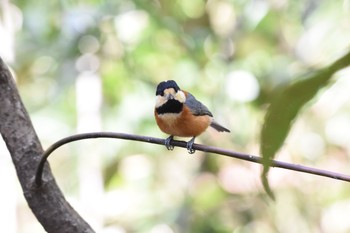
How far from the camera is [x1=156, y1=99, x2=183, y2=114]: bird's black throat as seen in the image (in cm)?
114

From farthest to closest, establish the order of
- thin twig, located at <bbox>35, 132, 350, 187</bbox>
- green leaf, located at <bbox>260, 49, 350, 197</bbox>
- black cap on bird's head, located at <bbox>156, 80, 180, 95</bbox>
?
black cap on bird's head, located at <bbox>156, 80, 180, 95</bbox>
thin twig, located at <bbox>35, 132, 350, 187</bbox>
green leaf, located at <bbox>260, 49, 350, 197</bbox>

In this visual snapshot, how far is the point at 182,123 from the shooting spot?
117 cm

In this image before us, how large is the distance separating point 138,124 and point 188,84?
206 millimetres

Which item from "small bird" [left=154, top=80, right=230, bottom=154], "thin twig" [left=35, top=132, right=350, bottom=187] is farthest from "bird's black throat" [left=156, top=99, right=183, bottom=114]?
"thin twig" [left=35, top=132, right=350, bottom=187]

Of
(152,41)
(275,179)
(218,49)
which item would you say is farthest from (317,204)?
(152,41)

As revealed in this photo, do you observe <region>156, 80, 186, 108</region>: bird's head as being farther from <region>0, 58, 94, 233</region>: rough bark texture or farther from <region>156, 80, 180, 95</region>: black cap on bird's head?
<region>0, 58, 94, 233</region>: rough bark texture

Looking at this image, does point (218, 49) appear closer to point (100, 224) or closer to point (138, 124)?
point (138, 124)

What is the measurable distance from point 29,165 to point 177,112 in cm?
38

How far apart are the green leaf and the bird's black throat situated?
0.91 m

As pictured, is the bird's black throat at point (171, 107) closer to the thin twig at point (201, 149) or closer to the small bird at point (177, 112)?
the small bird at point (177, 112)

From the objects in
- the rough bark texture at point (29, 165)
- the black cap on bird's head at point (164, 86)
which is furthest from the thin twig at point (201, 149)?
the black cap on bird's head at point (164, 86)

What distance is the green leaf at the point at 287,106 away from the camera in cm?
20

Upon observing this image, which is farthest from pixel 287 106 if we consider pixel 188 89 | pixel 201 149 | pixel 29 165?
pixel 188 89

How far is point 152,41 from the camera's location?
1.99 meters
